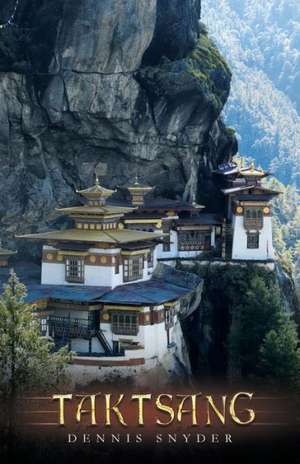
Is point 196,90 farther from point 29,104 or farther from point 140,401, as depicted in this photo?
point 140,401

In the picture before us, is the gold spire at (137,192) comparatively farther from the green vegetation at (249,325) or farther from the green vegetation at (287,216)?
the green vegetation at (287,216)

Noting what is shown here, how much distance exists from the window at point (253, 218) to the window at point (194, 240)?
2.50 metres

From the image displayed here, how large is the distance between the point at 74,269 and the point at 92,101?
10.1 metres

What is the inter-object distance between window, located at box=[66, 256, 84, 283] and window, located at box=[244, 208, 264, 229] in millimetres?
11493

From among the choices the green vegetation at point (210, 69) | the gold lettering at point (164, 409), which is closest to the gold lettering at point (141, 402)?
the gold lettering at point (164, 409)

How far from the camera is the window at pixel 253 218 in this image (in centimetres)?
4938

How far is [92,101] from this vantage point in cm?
4759

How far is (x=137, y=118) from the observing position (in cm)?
4944

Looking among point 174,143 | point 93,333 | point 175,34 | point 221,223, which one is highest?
point 175,34

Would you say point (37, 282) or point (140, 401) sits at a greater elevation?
point (37, 282)

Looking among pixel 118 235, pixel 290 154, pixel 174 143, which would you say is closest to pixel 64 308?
pixel 118 235

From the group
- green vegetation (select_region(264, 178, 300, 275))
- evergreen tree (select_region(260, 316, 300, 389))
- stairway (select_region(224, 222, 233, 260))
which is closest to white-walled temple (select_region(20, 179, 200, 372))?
evergreen tree (select_region(260, 316, 300, 389))

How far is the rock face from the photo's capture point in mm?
46531

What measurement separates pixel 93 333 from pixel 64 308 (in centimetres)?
147
